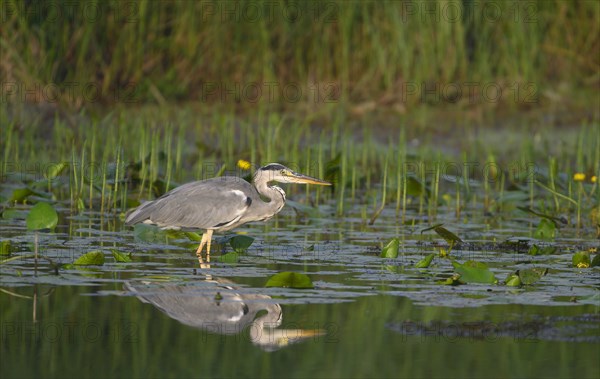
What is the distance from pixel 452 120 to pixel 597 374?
9884 millimetres

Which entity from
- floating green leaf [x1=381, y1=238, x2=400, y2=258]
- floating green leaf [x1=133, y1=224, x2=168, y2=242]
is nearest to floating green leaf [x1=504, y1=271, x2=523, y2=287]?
floating green leaf [x1=381, y1=238, x2=400, y2=258]

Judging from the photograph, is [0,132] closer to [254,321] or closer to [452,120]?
[452,120]

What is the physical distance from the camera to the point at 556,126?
14.8 metres

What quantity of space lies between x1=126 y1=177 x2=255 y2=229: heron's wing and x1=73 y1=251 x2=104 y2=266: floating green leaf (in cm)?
100

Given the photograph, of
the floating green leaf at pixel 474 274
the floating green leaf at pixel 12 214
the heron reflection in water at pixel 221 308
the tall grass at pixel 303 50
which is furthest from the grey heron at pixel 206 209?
the tall grass at pixel 303 50

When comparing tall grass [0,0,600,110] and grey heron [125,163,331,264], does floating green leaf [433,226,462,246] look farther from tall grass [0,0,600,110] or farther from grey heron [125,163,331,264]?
tall grass [0,0,600,110]

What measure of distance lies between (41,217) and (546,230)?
3.56 m

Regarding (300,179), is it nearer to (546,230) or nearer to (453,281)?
(546,230)

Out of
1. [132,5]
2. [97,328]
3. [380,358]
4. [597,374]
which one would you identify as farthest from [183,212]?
[132,5]

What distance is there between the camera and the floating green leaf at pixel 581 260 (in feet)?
25.3

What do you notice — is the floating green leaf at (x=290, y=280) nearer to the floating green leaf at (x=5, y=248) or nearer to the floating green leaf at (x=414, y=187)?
the floating green leaf at (x=5, y=248)

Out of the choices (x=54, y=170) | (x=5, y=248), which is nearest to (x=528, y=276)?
(x=5, y=248)

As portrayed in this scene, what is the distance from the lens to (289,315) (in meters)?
6.23

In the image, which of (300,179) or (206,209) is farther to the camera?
(300,179)
